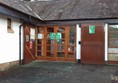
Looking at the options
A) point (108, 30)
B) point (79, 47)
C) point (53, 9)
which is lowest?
point (79, 47)

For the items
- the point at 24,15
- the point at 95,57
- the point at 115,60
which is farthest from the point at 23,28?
the point at 115,60

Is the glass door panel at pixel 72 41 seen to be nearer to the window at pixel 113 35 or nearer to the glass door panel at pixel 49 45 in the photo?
the glass door panel at pixel 49 45

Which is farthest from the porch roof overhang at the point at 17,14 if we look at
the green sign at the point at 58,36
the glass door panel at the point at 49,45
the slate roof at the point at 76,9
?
the green sign at the point at 58,36

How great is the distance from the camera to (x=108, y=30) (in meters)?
16.2

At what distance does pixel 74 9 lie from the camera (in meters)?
18.0

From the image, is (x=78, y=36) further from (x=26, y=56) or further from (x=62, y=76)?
(x=62, y=76)

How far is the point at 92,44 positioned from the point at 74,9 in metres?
3.29

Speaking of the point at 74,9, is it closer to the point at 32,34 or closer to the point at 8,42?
the point at 32,34

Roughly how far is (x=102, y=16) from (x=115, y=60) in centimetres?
306

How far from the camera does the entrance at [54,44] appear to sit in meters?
17.0

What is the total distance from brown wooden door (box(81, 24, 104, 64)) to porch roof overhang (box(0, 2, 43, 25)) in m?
3.27

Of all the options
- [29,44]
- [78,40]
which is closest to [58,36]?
[78,40]

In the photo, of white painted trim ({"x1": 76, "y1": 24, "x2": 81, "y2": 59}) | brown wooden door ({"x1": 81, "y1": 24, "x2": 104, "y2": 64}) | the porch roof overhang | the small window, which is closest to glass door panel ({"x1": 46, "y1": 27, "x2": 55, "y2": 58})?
the porch roof overhang

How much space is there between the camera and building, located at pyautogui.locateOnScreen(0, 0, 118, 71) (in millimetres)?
15820
